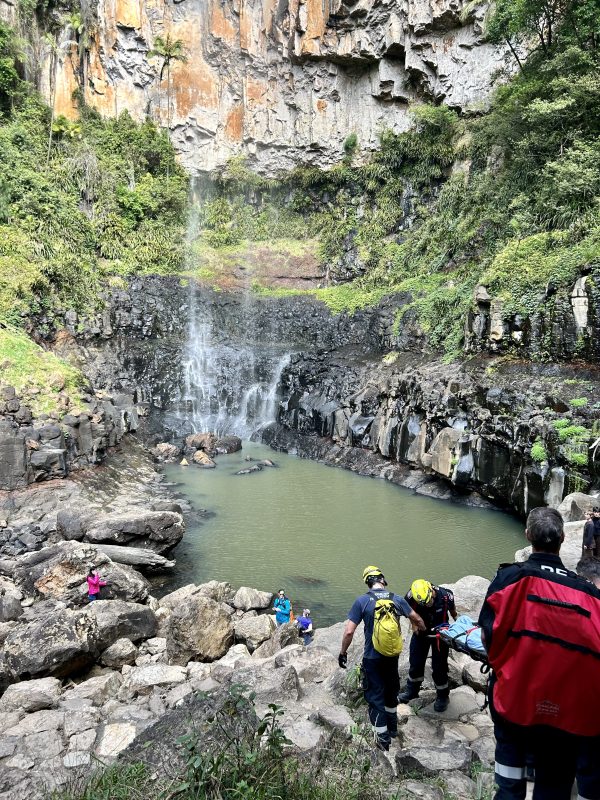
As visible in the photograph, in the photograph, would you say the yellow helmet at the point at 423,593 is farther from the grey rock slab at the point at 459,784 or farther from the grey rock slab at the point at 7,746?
the grey rock slab at the point at 7,746

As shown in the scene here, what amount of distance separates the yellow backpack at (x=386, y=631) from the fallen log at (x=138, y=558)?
8.75m

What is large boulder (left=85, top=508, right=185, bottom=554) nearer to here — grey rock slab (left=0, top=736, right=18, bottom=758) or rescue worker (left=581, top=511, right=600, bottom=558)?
grey rock slab (left=0, top=736, right=18, bottom=758)

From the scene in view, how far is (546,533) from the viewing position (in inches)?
120

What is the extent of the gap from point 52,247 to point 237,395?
11766mm

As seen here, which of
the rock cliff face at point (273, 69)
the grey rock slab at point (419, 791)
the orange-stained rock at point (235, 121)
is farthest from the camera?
the orange-stained rock at point (235, 121)

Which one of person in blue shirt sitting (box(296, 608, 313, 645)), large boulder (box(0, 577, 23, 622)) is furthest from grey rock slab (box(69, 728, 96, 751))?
large boulder (box(0, 577, 23, 622))

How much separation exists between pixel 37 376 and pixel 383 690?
53.9 ft

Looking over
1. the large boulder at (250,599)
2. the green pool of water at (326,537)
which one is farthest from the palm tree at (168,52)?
the large boulder at (250,599)

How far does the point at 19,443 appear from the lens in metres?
15.4

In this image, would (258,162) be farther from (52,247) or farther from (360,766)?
(360,766)

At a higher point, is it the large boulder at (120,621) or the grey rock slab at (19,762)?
the grey rock slab at (19,762)

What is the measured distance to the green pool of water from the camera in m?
11.9

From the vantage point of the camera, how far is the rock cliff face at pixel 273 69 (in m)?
31.4

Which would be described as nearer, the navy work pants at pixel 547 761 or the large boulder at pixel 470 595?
the navy work pants at pixel 547 761
